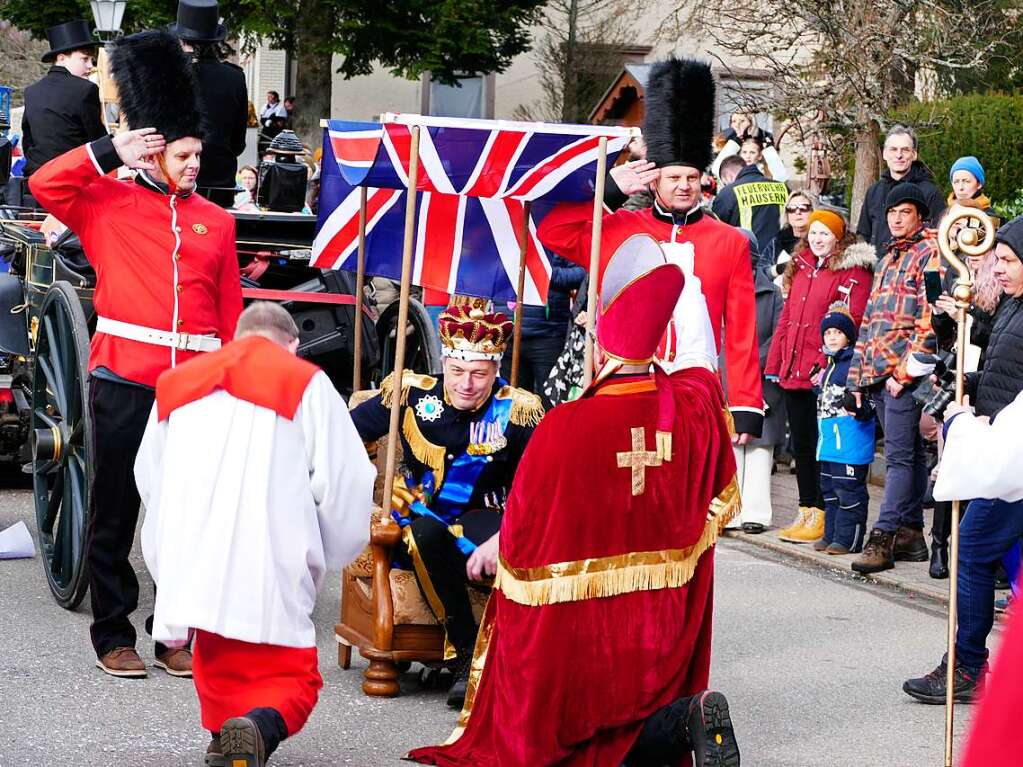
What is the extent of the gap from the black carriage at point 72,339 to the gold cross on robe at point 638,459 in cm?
226

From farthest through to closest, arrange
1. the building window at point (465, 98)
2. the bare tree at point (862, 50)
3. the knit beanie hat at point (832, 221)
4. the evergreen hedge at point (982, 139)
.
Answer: the building window at point (465, 98)
the evergreen hedge at point (982, 139)
the bare tree at point (862, 50)
the knit beanie hat at point (832, 221)

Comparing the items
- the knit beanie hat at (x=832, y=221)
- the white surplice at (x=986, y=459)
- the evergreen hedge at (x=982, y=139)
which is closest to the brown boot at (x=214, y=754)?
the white surplice at (x=986, y=459)

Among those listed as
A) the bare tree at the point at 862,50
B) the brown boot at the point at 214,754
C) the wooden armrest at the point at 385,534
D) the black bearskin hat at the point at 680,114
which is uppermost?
the bare tree at the point at 862,50

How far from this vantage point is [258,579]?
4.66m

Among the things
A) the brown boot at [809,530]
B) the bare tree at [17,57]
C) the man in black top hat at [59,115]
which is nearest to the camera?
the man in black top hat at [59,115]

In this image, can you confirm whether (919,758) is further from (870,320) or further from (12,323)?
(12,323)

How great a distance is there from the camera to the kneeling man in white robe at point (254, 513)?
15.3 feet

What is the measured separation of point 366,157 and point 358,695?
6.58ft

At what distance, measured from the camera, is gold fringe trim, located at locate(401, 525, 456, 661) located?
5934 millimetres

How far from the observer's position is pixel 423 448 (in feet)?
19.6

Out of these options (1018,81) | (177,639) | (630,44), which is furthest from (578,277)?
(630,44)

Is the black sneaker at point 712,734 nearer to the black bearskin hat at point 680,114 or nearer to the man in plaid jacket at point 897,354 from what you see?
the black bearskin hat at point 680,114

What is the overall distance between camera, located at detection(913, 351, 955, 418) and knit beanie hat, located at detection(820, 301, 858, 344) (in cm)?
153

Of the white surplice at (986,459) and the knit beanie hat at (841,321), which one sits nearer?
the white surplice at (986,459)
